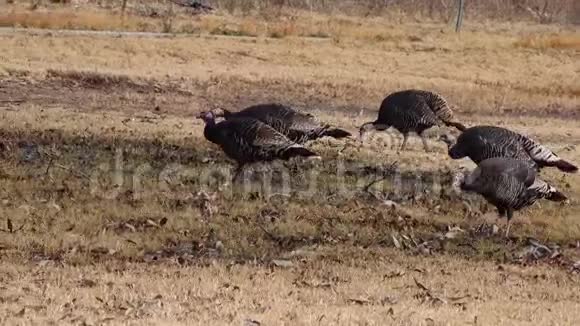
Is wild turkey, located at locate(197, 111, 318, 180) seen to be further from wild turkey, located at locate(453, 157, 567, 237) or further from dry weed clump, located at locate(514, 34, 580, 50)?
dry weed clump, located at locate(514, 34, 580, 50)

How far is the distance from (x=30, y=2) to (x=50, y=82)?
22663 mm

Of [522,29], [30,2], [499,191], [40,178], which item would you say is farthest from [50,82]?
[522,29]

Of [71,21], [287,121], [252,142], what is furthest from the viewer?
[71,21]

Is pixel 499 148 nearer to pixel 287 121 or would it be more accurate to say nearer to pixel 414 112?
pixel 287 121

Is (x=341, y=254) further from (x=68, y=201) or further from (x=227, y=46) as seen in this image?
(x=227, y=46)

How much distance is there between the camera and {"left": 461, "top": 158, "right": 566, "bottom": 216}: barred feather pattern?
10070 millimetres

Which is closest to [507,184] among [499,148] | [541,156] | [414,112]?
[499,148]

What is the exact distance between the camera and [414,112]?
1449 cm

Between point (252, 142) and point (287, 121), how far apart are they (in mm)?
1006

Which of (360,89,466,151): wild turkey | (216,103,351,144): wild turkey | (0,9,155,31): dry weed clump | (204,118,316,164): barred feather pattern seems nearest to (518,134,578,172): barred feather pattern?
(216,103,351,144): wild turkey

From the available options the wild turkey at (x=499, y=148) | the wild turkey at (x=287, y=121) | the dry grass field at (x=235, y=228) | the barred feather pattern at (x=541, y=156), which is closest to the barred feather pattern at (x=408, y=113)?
the dry grass field at (x=235, y=228)

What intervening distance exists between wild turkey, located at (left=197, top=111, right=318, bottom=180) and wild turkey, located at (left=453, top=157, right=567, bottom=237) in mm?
1871

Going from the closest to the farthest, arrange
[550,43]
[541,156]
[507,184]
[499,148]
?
[507,184]
[499,148]
[541,156]
[550,43]

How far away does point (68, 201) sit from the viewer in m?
10.3
